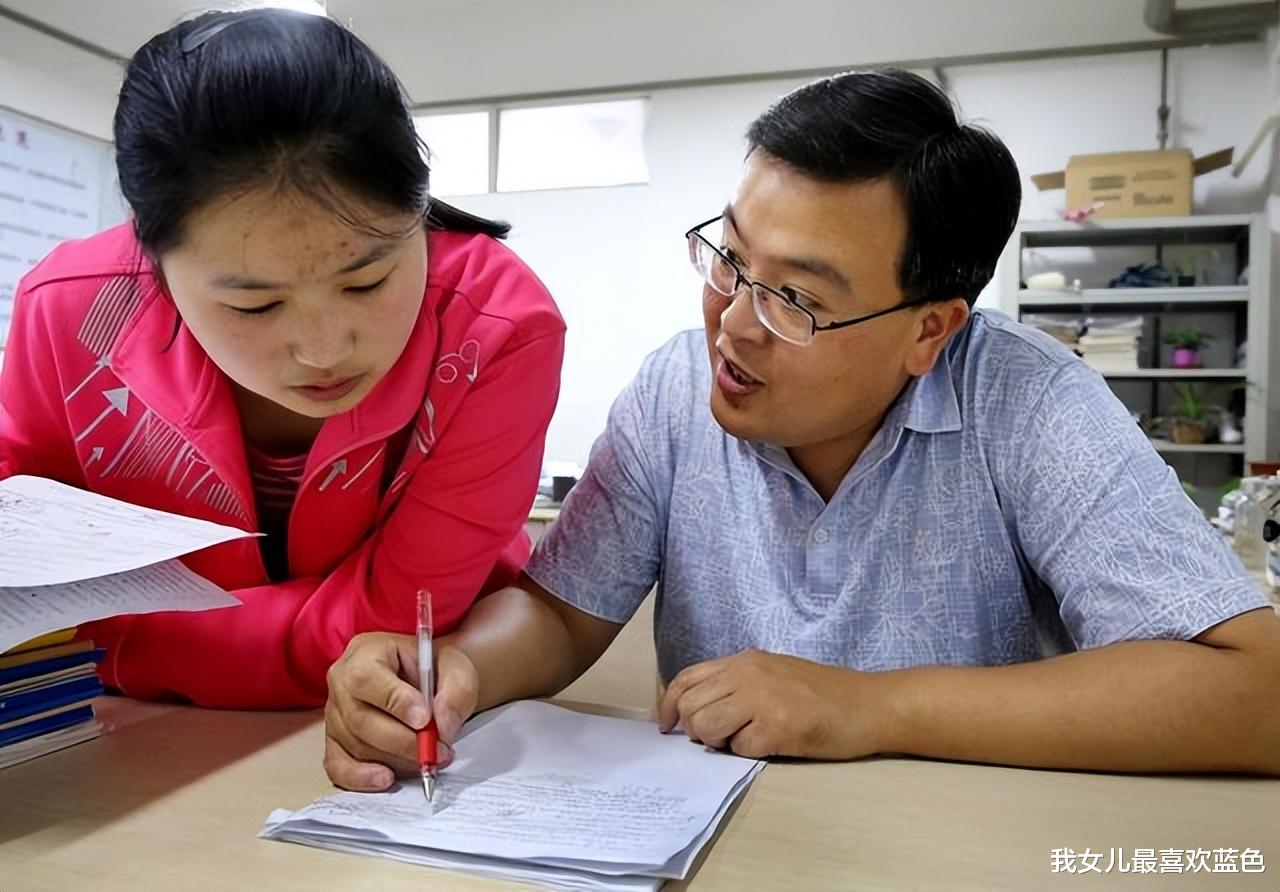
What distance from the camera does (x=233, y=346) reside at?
82 centimetres

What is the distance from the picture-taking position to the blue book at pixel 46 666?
2.70 feet

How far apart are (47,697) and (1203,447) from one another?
409 cm

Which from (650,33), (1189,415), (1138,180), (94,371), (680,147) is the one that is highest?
(650,33)

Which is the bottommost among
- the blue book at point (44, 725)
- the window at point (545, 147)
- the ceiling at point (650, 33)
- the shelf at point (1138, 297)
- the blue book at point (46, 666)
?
the blue book at point (44, 725)

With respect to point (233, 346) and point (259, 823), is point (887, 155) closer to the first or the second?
point (233, 346)

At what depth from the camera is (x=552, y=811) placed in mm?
719

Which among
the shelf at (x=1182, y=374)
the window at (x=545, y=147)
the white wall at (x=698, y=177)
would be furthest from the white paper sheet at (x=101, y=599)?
the window at (x=545, y=147)

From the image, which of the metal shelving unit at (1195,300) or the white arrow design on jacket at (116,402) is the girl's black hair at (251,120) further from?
the metal shelving unit at (1195,300)

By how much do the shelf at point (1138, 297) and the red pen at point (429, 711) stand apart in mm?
3725

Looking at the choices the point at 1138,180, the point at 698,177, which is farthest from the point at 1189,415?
the point at 698,177

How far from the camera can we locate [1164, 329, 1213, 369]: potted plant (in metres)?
3.95

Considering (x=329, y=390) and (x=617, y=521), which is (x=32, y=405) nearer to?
(x=329, y=390)

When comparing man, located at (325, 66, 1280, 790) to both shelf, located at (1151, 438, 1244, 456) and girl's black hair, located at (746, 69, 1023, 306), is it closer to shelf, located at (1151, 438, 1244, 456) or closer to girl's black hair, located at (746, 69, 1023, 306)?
girl's black hair, located at (746, 69, 1023, 306)

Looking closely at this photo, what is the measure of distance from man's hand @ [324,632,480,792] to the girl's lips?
22cm
